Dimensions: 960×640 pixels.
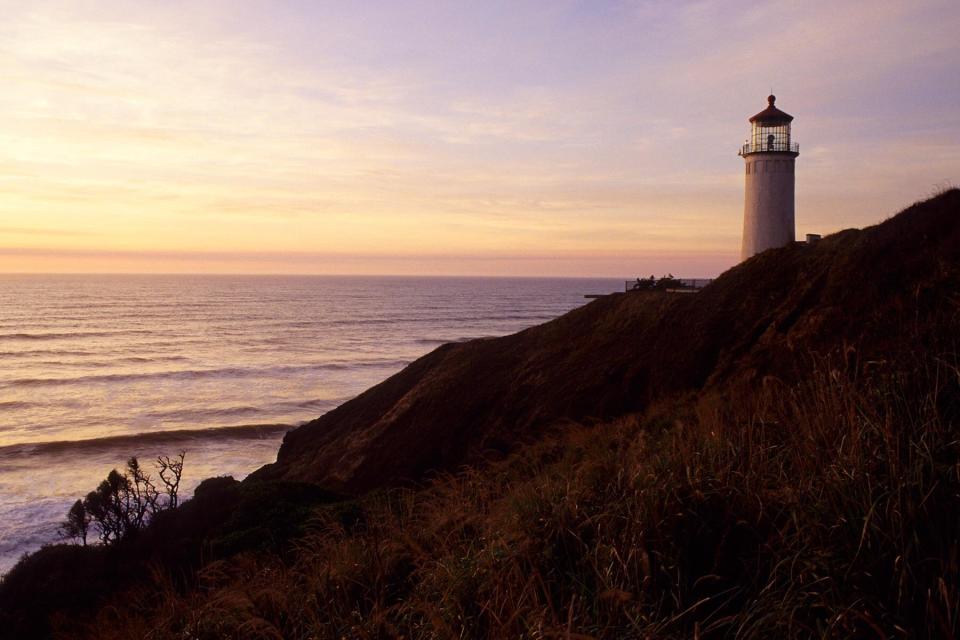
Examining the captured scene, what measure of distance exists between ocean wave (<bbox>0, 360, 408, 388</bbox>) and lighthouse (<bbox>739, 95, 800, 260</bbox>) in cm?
2947

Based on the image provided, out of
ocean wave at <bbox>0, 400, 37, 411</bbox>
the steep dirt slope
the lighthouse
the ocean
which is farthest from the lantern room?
ocean wave at <bbox>0, 400, 37, 411</bbox>

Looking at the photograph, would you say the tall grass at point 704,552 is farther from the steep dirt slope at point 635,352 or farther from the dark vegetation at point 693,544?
the steep dirt slope at point 635,352

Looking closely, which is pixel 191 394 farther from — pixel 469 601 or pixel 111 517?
pixel 469 601

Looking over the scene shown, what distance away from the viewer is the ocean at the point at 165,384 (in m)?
25.7

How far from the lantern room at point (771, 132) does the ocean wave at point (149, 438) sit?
26.6m

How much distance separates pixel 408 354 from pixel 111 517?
1517 inches

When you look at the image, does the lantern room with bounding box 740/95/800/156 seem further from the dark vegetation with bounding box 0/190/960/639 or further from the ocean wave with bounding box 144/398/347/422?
the ocean wave with bounding box 144/398/347/422

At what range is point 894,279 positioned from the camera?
12.8 m

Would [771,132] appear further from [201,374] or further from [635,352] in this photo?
[201,374]

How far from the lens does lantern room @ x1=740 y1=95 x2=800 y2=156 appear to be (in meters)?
29.2

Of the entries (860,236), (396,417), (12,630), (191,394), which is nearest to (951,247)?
(860,236)

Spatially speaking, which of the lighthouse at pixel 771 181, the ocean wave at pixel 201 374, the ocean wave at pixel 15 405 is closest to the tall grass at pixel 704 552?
the lighthouse at pixel 771 181

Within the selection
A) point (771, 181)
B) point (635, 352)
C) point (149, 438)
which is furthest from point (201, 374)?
point (771, 181)

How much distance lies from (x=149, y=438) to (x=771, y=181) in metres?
31.5
